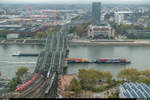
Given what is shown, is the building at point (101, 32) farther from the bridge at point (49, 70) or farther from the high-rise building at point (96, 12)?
the high-rise building at point (96, 12)

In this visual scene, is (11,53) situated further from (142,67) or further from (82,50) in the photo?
(142,67)

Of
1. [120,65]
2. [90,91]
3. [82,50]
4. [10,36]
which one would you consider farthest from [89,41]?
[90,91]

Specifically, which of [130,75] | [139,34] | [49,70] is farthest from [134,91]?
[139,34]

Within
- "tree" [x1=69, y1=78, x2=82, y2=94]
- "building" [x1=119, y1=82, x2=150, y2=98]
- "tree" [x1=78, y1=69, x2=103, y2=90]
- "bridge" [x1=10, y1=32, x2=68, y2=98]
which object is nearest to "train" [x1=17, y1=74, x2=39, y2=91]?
"bridge" [x1=10, y1=32, x2=68, y2=98]

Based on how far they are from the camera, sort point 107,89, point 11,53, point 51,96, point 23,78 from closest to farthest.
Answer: point 51,96 < point 107,89 < point 23,78 < point 11,53

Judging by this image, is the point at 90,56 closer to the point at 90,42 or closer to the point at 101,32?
the point at 90,42

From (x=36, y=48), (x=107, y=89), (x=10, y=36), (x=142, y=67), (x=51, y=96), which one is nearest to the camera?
(x=51, y=96)

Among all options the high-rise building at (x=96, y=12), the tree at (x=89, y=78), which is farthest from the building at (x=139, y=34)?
the tree at (x=89, y=78)

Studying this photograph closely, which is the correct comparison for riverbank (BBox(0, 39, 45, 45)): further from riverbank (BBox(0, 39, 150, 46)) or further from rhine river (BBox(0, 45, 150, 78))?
rhine river (BBox(0, 45, 150, 78))
